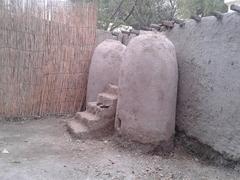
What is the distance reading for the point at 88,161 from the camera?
4984 millimetres

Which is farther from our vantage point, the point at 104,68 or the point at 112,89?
the point at 104,68

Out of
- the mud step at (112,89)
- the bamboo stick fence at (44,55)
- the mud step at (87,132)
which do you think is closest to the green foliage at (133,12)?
the bamboo stick fence at (44,55)

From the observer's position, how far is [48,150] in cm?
→ 535

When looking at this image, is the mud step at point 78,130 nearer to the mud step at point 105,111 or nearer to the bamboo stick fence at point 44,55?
the mud step at point 105,111

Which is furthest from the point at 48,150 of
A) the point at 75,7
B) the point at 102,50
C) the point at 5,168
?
the point at 75,7

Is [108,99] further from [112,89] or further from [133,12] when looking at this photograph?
[133,12]

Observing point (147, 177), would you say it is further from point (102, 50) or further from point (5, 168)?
point (102, 50)

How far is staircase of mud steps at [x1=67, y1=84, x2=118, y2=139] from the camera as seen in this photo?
5945mm

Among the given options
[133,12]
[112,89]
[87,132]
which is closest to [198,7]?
[133,12]

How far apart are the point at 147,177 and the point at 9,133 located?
280 centimetres

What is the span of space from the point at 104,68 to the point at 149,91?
84.8 inches

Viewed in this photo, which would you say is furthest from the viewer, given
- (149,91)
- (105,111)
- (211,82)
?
(105,111)

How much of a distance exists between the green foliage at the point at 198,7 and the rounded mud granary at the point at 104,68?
19.8 ft

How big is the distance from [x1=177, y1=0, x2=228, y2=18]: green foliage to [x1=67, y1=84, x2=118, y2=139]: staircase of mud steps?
7.35 meters
